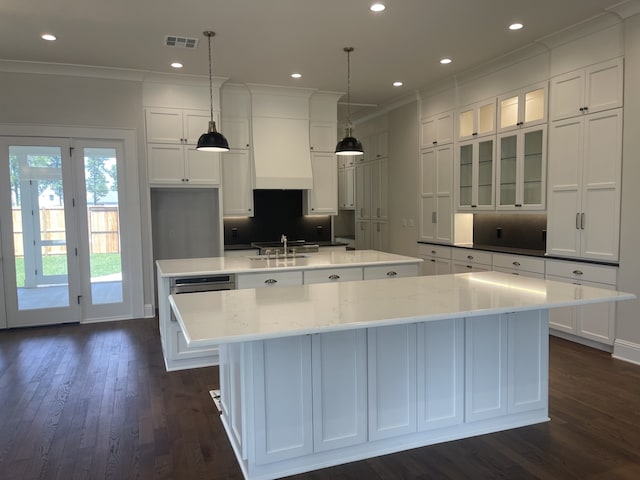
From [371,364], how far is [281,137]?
4718mm

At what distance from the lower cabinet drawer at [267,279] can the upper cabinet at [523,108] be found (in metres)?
3.08

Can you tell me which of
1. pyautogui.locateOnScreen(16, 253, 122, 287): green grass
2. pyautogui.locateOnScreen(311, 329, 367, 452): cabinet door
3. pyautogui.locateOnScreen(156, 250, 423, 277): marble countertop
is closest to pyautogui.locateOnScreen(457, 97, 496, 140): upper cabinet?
pyautogui.locateOnScreen(156, 250, 423, 277): marble countertop

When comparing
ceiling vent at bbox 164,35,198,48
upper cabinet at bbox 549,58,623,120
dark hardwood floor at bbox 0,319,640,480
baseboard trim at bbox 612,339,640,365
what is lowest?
dark hardwood floor at bbox 0,319,640,480

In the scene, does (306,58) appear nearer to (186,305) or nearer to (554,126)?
(554,126)

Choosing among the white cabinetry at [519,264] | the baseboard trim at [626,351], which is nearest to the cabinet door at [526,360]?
the baseboard trim at [626,351]

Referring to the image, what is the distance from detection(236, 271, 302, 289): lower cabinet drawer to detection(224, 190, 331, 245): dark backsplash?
3.03m

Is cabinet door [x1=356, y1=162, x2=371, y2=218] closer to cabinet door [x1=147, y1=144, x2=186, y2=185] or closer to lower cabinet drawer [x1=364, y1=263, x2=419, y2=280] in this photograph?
cabinet door [x1=147, y1=144, x2=186, y2=185]

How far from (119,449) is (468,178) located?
501 centimetres

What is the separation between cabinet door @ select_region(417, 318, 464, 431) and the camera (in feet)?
8.66

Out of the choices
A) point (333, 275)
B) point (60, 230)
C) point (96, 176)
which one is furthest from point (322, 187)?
point (60, 230)

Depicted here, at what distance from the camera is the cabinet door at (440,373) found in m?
2.64

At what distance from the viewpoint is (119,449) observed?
8.87 ft

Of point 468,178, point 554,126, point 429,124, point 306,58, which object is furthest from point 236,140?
point 554,126

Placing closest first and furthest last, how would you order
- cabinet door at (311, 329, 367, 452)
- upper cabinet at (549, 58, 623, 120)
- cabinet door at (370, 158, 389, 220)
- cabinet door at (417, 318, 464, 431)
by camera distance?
1. cabinet door at (311, 329, 367, 452)
2. cabinet door at (417, 318, 464, 431)
3. upper cabinet at (549, 58, 623, 120)
4. cabinet door at (370, 158, 389, 220)
